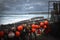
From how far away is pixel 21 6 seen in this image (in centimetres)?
91

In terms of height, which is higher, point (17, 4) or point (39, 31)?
point (17, 4)

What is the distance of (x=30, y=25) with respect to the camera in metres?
0.90

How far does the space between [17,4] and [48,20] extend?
0.94 feet

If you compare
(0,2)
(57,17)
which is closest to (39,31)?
(57,17)

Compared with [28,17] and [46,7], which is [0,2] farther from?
[46,7]

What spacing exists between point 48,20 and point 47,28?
2.8 inches

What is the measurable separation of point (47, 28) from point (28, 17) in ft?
0.58

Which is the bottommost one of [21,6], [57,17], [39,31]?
[39,31]

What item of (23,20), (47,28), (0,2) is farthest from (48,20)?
(0,2)

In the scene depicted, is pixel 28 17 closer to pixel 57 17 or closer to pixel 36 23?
pixel 36 23

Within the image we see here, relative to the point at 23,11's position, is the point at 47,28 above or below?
below

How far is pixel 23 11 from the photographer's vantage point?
91cm

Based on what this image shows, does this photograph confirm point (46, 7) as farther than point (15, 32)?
Yes

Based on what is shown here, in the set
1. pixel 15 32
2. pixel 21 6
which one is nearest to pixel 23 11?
pixel 21 6
